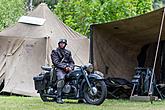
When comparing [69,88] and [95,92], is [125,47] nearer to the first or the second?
[69,88]

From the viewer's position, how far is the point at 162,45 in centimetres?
1209

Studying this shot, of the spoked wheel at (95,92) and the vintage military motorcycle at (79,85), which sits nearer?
the spoked wheel at (95,92)

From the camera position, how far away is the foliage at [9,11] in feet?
76.0

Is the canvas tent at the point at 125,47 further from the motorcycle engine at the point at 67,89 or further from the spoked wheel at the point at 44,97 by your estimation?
the motorcycle engine at the point at 67,89

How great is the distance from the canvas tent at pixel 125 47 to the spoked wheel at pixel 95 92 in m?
1.99

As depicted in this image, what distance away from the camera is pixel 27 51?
514 inches

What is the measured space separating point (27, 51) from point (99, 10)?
477 centimetres

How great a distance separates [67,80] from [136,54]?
3237 mm

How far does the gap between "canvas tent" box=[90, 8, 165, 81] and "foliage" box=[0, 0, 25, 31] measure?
38.7 ft

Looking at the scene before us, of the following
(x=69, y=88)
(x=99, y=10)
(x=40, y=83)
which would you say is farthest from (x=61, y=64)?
(x=99, y=10)

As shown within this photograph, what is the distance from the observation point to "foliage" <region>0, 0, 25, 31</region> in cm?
2316

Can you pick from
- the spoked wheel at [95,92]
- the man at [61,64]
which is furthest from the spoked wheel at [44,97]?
the spoked wheel at [95,92]

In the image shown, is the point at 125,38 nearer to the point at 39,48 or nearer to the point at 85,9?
the point at 39,48

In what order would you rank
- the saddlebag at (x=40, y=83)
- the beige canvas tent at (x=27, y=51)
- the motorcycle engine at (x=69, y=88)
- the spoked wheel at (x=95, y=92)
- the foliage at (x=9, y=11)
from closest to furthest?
the spoked wheel at (x=95, y=92), the motorcycle engine at (x=69, y=88), the saddlebag at (x=40, y=83), the beige canvas tent at (x=27, y=51), the foliage at (x=9, y=11)
